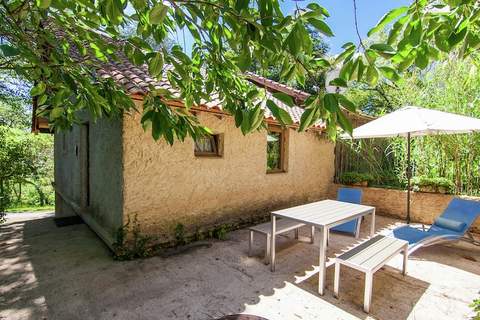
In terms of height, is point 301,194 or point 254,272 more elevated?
point 301,194

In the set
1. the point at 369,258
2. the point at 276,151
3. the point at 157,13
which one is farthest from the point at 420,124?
the point at 157,13

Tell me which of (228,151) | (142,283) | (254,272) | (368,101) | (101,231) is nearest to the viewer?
(142,283)

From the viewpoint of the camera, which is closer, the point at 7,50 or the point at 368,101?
the point at 7,50

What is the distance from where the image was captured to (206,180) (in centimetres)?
591

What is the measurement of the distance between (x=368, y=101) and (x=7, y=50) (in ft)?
69.0

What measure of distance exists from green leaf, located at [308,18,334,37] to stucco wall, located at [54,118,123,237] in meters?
4.47

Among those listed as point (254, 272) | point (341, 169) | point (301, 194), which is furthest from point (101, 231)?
point (341, 169)

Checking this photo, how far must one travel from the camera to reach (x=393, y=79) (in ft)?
4.51

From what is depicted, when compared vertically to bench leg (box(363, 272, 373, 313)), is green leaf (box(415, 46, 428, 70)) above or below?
above

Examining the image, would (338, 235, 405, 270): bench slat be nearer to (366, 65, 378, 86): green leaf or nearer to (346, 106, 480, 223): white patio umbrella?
(346, 106, 480, 223): white patio umbrella

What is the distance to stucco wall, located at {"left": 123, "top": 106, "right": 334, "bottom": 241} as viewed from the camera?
490 cm

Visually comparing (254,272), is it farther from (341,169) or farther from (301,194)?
(341,169)

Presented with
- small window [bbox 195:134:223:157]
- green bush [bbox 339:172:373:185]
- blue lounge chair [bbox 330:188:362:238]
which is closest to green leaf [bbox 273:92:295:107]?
small window [bbox 195:134:223:157]

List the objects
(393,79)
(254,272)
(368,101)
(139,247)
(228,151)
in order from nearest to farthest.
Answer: (393,79) < (254,272) < (139,247) < (228,151) < (368,101)
